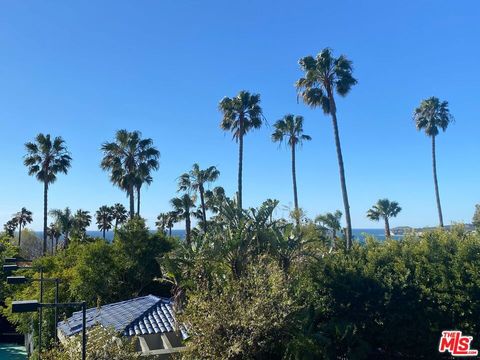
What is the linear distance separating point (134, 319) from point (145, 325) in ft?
1.89

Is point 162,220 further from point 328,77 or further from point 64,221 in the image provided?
point 328,77

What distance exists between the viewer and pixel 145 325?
555 inches

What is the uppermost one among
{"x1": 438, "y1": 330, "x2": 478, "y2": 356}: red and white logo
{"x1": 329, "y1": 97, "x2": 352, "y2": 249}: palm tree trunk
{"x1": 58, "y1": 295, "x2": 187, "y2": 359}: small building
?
{"x1": 329, "y1": 97, "x2": 352, "y2": 249}: palm tree trunk

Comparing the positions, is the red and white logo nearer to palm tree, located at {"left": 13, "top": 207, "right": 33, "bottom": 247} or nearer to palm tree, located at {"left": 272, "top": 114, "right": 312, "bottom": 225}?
palm tree, located at {"left": 272, "top": 114, "right": 312, "bottom": 225}

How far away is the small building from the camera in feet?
44.2

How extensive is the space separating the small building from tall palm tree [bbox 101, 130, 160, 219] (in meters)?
20.2

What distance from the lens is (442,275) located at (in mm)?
14320

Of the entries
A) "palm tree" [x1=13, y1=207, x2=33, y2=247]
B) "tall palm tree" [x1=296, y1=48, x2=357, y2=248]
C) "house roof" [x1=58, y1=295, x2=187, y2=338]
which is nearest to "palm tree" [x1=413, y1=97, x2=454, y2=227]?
"tall palm tree" [x1=296, y1=48, x2=357, y2=248]

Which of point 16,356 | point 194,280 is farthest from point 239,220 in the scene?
point 16,356

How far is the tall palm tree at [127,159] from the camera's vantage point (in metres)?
35.8

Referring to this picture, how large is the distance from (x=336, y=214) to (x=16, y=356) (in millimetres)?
44157

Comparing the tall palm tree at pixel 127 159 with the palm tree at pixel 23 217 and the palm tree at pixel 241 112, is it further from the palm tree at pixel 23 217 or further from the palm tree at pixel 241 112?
the palm tree at pixel 23 217

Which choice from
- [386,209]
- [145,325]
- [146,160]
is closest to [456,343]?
[145,325]

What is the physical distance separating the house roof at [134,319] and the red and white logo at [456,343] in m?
8.70
